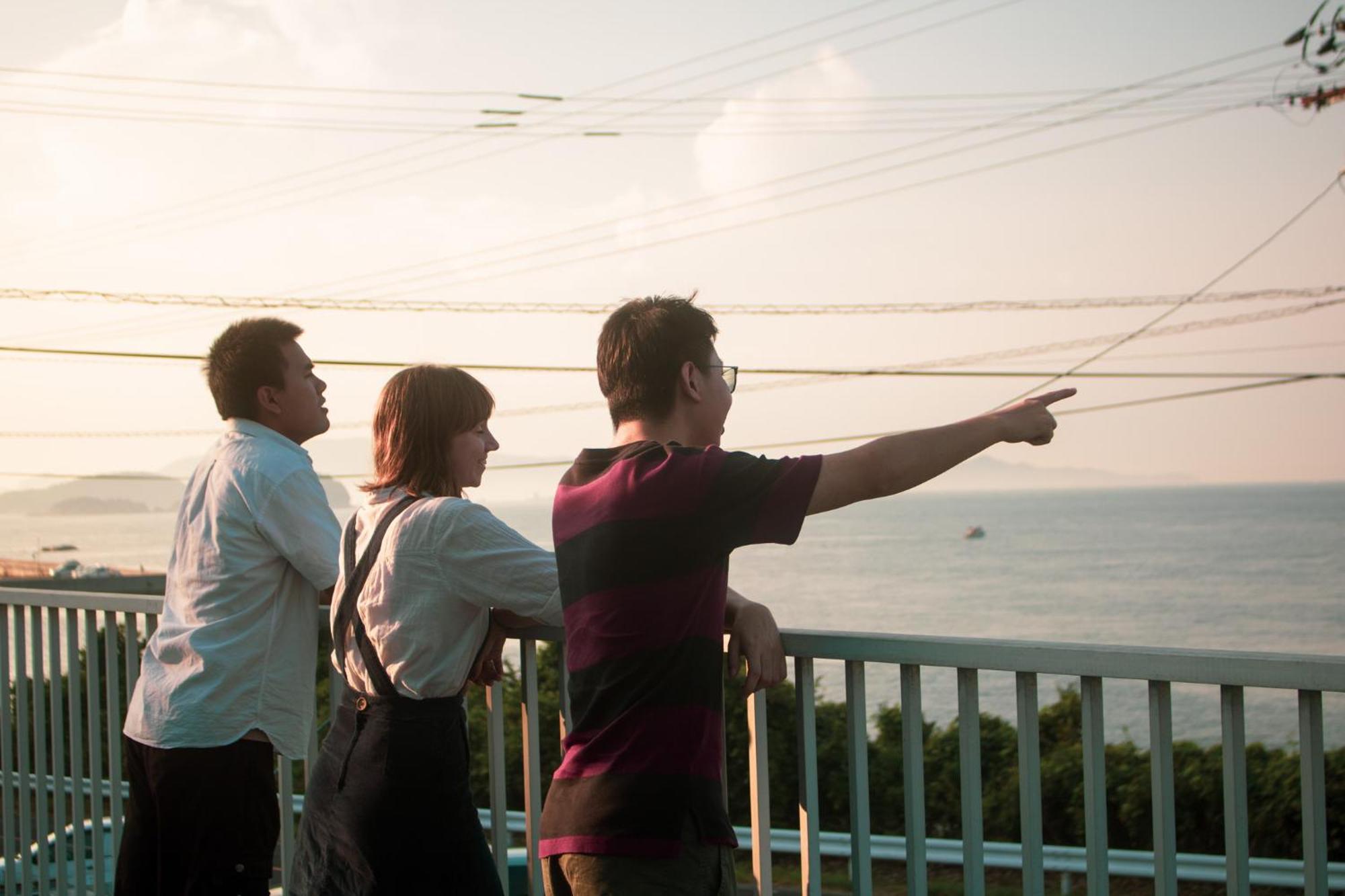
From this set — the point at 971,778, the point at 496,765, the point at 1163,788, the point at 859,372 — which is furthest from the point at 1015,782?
the point at 1163,788

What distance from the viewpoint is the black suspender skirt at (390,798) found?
2.20 m

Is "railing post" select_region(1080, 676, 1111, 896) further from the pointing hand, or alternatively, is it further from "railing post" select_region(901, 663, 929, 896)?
the pointing hand

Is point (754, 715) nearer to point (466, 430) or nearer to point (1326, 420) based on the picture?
point (466, 430)

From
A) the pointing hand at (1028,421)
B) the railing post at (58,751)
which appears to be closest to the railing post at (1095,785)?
the pointing hand at (1028,421)

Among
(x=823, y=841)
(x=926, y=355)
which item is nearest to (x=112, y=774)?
(x=823, y=841)

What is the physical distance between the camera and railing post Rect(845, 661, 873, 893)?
2.21 metres

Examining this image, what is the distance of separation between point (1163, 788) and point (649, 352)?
3.40 ft

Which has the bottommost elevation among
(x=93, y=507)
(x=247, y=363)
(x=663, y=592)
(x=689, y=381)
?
(x=93, y=507)

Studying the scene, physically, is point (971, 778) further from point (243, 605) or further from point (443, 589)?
point (243, 605)

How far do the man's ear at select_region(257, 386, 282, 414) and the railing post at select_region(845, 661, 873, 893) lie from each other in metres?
1.38

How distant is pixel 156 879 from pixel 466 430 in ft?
4.04

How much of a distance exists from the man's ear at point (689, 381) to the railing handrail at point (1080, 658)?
1.61 feet

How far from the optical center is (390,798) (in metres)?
2.19

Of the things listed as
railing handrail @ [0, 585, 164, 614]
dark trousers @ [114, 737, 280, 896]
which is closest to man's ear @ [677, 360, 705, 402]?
dark trousers @ [114, 737, 280, 896]
